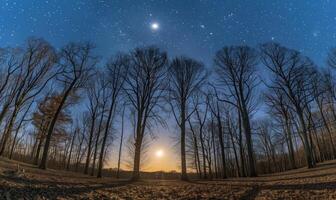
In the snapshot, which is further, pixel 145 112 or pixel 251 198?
pixel 145 112

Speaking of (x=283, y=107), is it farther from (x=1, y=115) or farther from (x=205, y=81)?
(x=1, y=115)

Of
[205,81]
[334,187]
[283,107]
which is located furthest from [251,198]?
[283,107]

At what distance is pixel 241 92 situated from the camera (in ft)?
67.1

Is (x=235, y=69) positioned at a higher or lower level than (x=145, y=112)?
higher

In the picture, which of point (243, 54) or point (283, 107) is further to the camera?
point (283, 107)

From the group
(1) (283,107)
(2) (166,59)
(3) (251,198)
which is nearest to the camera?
(3) (251,198)

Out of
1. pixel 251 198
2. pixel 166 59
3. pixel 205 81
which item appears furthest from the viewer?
pixel 205 81

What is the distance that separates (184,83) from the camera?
20.7 meters

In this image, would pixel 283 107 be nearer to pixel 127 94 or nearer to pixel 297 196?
pixel 127 94

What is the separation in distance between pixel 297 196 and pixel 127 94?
14.6 meters

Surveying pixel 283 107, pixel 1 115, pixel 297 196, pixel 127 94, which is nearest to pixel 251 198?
pixel 297 196

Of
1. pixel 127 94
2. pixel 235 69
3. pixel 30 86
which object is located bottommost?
pixel 127 94

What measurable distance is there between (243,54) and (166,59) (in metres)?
7.85

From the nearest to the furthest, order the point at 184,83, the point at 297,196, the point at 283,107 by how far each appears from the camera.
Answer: the point at 297,196
the point at 184,83
the point at 283,107
